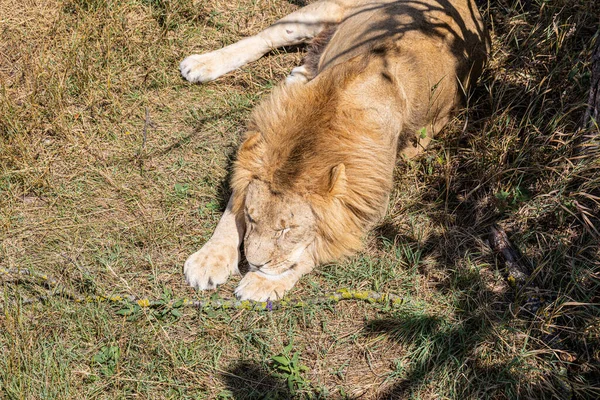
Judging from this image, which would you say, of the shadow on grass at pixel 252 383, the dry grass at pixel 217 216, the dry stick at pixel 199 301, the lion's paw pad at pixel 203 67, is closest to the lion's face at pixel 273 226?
the dry stick at pixel 199 301

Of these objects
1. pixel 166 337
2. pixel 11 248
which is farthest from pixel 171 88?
pixel 166 337

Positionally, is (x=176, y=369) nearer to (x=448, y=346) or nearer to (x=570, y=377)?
(x=448, y=346)

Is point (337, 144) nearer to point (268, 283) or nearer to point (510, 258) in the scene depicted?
point (268, 283)

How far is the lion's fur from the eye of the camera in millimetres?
3312

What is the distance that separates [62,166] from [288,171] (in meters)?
1.95

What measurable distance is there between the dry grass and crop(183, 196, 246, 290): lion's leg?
0.11 m

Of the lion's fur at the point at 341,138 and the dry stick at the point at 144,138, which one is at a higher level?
the lion's fur at the point at 341,138

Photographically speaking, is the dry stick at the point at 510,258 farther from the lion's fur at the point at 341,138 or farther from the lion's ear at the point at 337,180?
the lion's ear at the point at 337,180

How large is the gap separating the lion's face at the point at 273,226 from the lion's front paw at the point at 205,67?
1.85 m

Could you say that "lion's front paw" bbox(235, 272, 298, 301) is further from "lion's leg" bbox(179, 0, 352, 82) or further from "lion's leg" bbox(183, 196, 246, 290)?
"lion's leg" bbox(179, 0, 352, 82)

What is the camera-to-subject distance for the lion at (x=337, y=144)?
3.33 m

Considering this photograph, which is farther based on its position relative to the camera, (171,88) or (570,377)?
(171,88)

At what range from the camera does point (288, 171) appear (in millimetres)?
3275

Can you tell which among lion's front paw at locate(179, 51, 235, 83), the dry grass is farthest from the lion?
lion's front paw at locate(179, 51, 235, 83)
